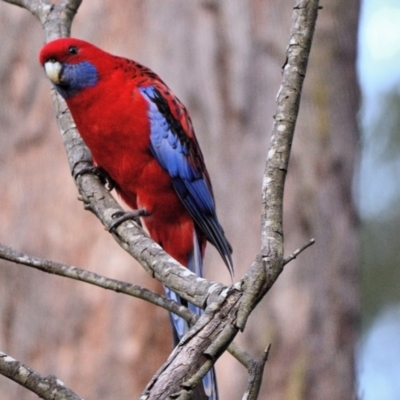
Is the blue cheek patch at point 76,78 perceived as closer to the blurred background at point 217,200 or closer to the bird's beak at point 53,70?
the bird's beak at point 53,70

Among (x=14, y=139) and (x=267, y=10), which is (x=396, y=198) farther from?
(x=14, y=139)

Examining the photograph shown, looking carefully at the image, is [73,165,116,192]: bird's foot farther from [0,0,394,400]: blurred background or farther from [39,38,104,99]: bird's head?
[0,0,394,400]: blurred background

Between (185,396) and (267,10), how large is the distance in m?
3.76

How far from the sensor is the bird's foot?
3.33 metres

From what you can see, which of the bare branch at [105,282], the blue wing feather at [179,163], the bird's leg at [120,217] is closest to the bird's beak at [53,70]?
the blue wing feather at [179,163]

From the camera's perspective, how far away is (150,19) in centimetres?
510

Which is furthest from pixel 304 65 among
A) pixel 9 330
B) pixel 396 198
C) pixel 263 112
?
pixel 396 198

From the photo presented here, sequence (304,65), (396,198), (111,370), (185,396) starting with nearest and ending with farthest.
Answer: (185,396) < (304,65) < (111,370) < (396,198)

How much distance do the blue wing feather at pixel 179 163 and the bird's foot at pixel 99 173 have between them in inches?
9.2

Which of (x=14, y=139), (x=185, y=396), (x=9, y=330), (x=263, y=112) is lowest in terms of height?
(x=185, y=396)

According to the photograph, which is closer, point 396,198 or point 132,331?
point 132,331

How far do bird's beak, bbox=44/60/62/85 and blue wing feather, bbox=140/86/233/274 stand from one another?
0.40 metres

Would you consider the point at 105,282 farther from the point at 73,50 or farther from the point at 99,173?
the point at 73,50

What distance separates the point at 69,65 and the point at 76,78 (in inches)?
2.5
